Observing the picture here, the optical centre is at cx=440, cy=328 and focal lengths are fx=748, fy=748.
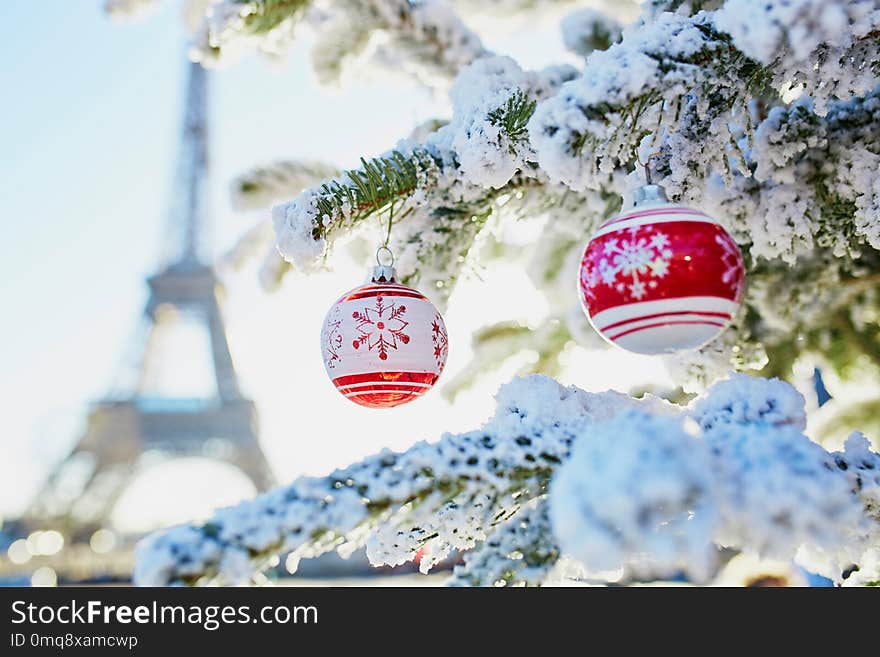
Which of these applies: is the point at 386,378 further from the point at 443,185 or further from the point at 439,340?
the point at 443,185

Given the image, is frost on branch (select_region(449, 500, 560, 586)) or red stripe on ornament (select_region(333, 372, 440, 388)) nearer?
frost on branch (select_region(449, 500, 560, 586))

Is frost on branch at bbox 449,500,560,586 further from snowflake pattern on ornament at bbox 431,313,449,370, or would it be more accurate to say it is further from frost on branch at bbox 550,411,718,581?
snowflake pattern on ornament at bbox 431,313,449,370

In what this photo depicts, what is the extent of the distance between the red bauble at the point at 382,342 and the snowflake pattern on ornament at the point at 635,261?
328 millimetres

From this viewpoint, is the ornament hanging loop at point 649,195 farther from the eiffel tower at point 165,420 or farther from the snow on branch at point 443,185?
the eiffel tower at point 165,420

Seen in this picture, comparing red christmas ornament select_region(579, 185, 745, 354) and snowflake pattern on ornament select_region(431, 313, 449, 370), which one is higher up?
snowflake pattern on ornament select_region(431, 313, 449, 370)

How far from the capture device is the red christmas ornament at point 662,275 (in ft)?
2.39

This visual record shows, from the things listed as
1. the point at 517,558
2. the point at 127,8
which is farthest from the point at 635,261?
the point at 127,8

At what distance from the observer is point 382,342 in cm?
100

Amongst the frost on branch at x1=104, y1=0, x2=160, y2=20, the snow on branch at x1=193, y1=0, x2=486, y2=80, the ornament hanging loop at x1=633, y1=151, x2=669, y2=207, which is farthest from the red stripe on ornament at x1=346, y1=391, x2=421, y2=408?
the frost on branch at x1=104, y1=0, x2=160, y2=20

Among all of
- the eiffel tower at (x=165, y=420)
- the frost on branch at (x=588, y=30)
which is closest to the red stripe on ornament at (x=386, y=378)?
the frost on branch at (x=588, y=30)

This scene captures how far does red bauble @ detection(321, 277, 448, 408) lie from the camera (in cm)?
100

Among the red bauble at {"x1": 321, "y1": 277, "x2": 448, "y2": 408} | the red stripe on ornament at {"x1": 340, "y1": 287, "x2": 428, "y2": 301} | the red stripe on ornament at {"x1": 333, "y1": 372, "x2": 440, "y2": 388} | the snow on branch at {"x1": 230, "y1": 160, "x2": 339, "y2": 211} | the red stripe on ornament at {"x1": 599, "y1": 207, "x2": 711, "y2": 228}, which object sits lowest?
the red stripe on ornament at {"x1": 599, "y1": 207, "x2": 711, "y2": 228}

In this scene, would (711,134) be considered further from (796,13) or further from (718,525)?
(718,525)

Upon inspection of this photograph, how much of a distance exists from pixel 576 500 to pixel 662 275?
1.14 ft
